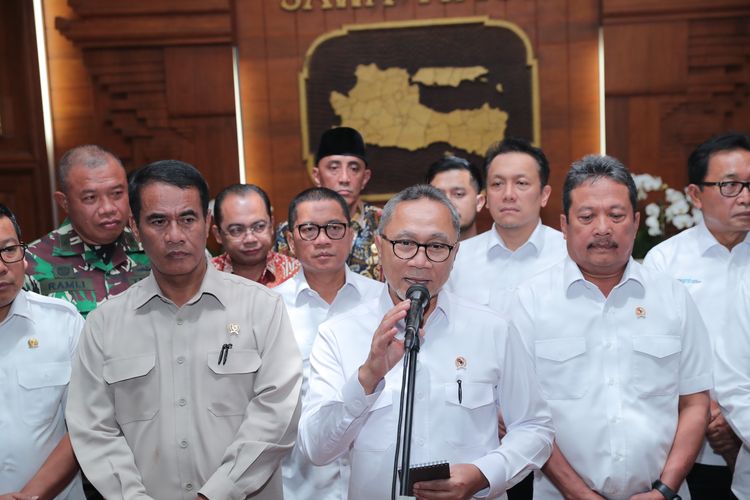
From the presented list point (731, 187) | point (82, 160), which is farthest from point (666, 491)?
point (82, 160)

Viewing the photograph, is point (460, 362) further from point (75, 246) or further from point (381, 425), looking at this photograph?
point (75, 246)

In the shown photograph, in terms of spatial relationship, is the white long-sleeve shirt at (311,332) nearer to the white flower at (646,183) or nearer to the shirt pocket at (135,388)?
the shirt pocket at (135,388)

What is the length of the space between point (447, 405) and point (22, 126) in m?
4.25

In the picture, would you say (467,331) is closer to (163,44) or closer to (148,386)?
(148,386)

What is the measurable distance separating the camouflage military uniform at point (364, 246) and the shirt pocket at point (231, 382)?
4.57 ft

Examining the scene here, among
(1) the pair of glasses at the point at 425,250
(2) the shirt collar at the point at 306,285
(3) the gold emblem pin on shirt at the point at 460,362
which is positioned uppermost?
(1) the pair of glasses at the point at 425,250

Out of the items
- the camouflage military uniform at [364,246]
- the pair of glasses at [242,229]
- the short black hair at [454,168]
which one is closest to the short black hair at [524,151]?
the short black hair at [454,168]

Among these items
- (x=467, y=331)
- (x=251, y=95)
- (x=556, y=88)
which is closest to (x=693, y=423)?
(x=467, y=331)

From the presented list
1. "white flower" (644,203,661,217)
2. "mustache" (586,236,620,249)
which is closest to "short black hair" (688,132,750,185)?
"mustache" (586,236,620,249)

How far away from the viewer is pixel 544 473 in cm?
234

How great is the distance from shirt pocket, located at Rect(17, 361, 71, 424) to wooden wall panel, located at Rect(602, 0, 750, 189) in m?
3.80

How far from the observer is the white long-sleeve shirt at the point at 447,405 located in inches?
81.0

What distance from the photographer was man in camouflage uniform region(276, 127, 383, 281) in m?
3.67

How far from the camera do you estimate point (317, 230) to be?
9.71ft
